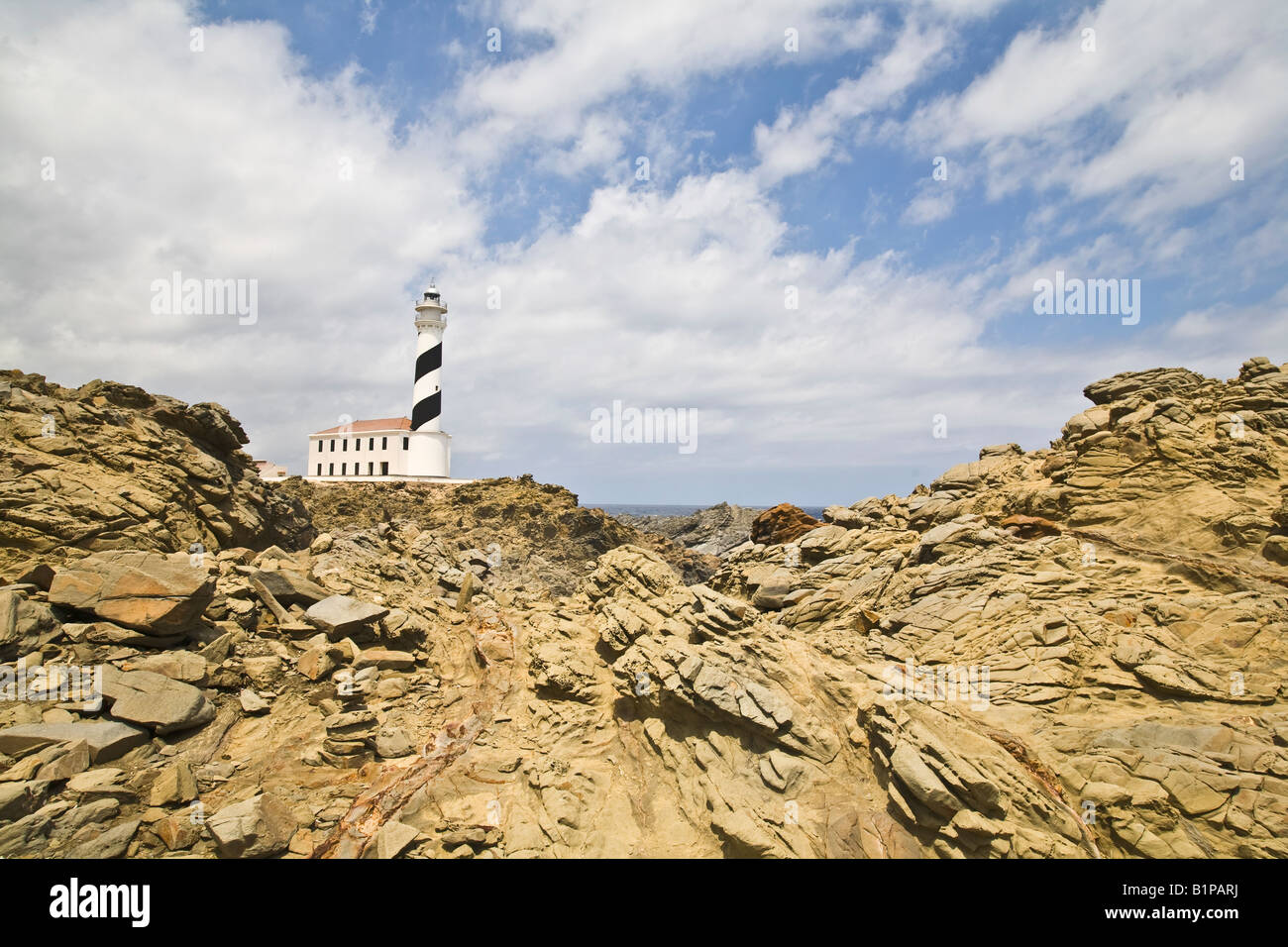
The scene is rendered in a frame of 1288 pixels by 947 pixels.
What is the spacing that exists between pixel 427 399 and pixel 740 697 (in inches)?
2035

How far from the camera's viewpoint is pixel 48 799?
8.38m

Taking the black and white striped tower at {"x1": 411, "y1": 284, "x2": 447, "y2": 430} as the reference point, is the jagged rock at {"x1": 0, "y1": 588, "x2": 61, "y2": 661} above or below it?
below

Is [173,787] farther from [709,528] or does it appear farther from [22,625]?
[709,528]

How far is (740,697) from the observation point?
10797mm

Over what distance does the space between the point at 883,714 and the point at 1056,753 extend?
2604mm

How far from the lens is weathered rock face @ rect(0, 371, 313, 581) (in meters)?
12.9

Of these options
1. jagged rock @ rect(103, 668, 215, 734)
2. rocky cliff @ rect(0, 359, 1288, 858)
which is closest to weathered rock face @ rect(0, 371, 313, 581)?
rocky cliff @ rect(0, 359, 1288, 858)

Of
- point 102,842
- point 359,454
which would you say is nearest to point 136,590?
point 102,842

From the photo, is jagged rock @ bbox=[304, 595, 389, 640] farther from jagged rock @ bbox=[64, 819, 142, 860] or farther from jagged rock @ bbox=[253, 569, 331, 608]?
jagged rock @ bbox=[64, 819, 142, 860]

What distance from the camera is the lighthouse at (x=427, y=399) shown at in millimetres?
55719

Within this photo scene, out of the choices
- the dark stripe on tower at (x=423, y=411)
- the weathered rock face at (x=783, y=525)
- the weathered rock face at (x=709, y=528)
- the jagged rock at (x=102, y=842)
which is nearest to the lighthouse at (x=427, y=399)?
the dark stripe on tower at (x=423, y=411)

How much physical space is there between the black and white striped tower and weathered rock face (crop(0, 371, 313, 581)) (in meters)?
34.7

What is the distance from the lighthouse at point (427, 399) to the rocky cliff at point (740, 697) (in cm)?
3932
